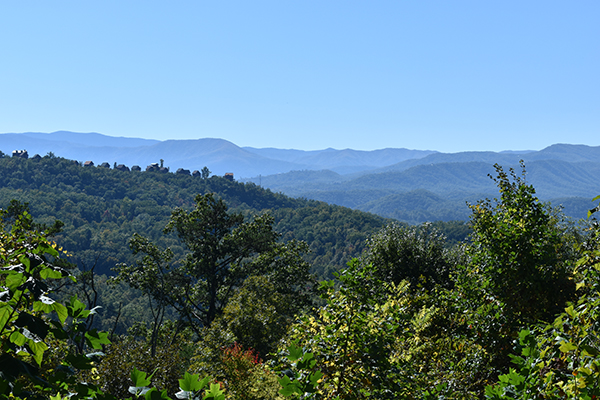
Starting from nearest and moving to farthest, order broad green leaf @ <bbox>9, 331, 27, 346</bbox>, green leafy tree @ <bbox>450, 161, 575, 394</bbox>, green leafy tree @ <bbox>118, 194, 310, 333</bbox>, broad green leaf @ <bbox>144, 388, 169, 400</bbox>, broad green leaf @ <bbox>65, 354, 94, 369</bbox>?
broad green leaf @ <bbox>144, 388, 169, 400</bbox>
broad green leaf @ <bbox>9, 331, 27, 346</bbox>
broad green leaf @ <bbox>65, 354, 94, 369</bbox>
green leafy tree @ <bbox>450, 161, 575, 394</bbox>
green leafy tree @ <bbox>118, 194, 310, 333</bbox>

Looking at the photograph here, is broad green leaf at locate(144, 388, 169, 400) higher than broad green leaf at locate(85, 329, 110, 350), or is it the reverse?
broad green leaf at locate(85, 329, 110, 350)

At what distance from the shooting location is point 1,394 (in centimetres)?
182

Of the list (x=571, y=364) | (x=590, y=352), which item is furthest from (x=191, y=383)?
(x=571, y=364)

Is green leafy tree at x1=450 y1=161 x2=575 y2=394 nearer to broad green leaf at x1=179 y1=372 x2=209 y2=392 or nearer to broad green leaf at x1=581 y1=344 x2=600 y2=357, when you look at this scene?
broad green leaf at x1=581 y1=344 x2=600 y2=357

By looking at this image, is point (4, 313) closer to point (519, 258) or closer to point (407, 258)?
point (519, 258)

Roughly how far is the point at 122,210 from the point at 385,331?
123167mm

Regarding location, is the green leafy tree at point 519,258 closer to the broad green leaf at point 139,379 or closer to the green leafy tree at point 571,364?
the green leafy tree at point 571,364

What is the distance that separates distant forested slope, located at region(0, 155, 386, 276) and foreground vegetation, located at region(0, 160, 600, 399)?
63.1 meters

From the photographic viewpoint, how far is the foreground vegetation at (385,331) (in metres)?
2.20

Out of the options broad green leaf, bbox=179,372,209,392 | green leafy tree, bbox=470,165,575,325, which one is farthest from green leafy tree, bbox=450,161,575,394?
broad green leaf, bbox=179,372,209,392

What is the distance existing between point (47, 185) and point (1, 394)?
14412cm

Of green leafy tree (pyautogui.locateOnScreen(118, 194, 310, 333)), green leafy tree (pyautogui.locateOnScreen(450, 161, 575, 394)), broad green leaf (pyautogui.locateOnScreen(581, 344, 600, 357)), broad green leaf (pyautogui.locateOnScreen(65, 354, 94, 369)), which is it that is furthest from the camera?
green leafy tree (pyautogui.locateOnScreen(118, 194, 310, 333))

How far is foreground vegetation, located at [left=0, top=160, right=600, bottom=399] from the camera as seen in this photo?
2.20 metres

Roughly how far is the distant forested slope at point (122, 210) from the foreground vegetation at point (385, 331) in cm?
6310
